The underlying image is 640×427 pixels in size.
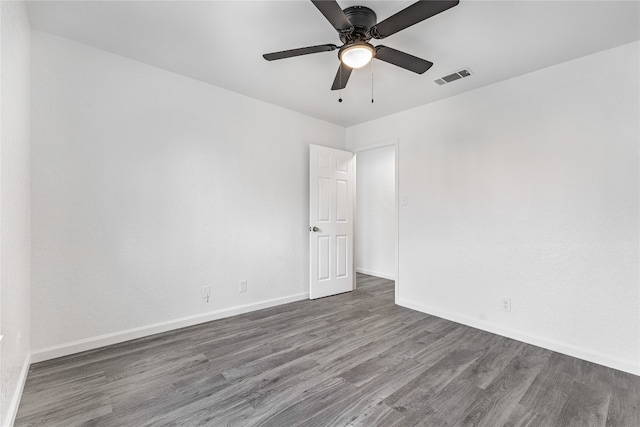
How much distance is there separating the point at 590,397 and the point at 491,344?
82 cm

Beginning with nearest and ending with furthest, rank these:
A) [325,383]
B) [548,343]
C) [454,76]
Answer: [325,383] < [548,343] < [454,76]

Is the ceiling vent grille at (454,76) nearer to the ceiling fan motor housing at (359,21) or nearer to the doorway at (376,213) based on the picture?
the ceiling fan motor housing at (359,21)

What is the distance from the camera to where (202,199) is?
10.4 feet

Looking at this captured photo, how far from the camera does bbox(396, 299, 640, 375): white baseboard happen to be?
91.3 inches

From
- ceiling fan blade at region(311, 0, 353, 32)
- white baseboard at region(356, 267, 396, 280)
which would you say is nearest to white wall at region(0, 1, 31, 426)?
ceiling fan blade at region(311, 0, 353, 32)

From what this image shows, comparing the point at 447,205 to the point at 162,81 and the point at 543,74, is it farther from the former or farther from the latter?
the point at 162,81

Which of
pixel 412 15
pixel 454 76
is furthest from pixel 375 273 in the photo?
pixel 412 15

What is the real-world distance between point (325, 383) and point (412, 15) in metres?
2.42

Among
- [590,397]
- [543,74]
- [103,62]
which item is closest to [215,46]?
[103,62]

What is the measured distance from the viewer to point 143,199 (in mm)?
2793

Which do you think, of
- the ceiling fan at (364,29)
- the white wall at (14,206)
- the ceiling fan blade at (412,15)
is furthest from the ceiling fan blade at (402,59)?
the white wall at (14,206)

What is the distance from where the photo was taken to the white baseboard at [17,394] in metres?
1.59

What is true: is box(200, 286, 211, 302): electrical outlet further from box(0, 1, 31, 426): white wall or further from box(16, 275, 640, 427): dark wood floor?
box(0, 1, 31, 426): white wall

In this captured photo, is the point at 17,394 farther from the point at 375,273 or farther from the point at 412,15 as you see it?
the point at 375,273
